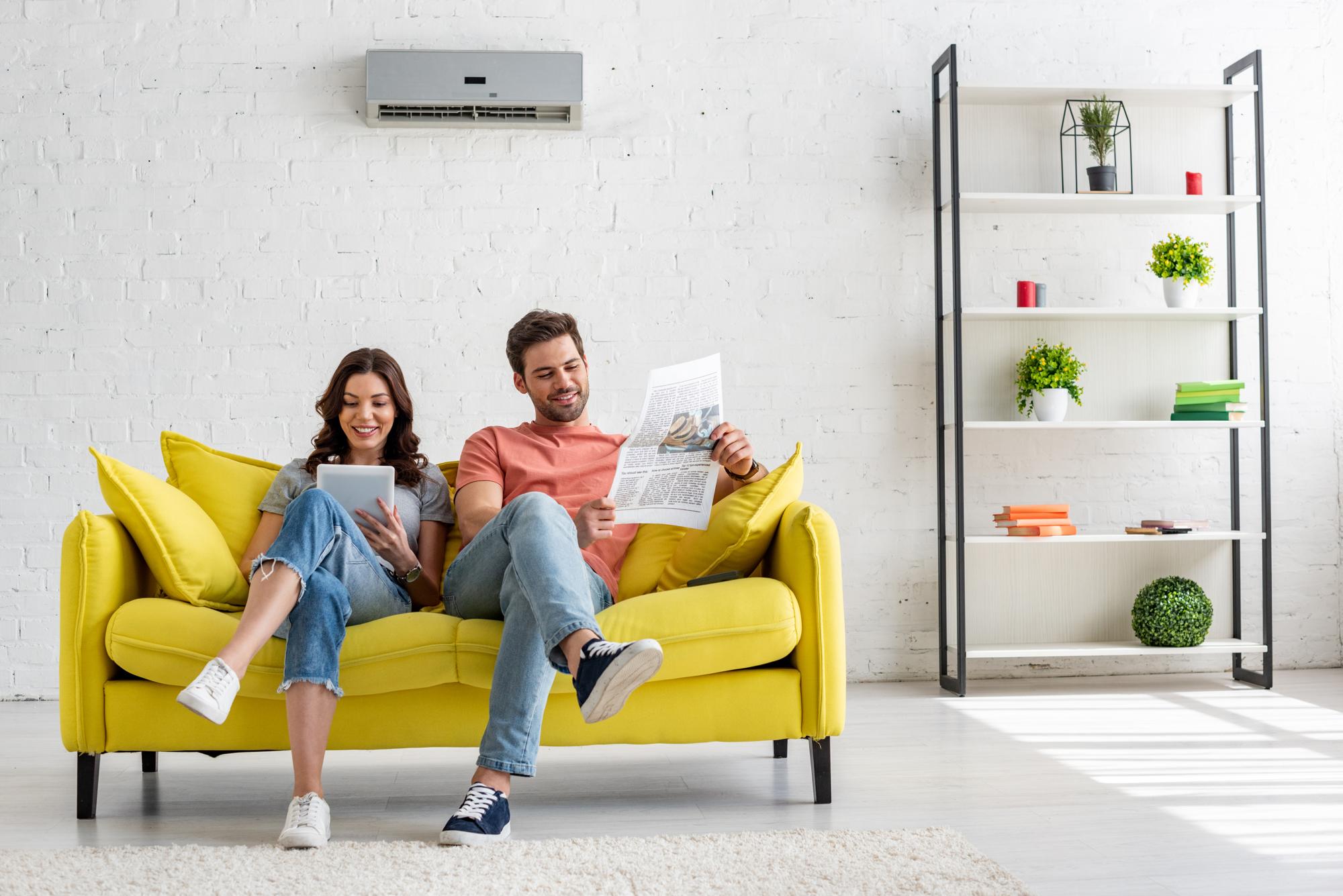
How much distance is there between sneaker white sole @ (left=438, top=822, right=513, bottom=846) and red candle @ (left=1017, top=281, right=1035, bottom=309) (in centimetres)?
259

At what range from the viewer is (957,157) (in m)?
3.74

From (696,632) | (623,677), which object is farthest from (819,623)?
(623,677)

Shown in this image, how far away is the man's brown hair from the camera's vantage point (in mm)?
2646

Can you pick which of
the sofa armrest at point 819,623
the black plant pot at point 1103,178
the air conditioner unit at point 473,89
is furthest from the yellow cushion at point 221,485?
the black plant pot at point 1103,178

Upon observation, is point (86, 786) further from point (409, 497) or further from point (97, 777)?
point (409, 497)

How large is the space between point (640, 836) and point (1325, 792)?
4.87ft

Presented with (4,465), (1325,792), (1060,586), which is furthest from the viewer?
(1060,586)

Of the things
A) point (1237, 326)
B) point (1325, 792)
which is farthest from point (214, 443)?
point (1237, 326)

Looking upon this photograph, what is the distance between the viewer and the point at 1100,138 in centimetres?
385

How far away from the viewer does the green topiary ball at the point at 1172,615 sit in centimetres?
376

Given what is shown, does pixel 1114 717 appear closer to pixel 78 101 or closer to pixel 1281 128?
pixel 1281 128

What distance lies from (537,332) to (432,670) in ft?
2.78

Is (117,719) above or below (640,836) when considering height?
above

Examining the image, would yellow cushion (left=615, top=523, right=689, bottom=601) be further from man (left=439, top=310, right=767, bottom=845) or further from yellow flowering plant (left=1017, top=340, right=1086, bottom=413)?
yellow flowering plant (left=1017, top=340, right=1086, bottom=413)
